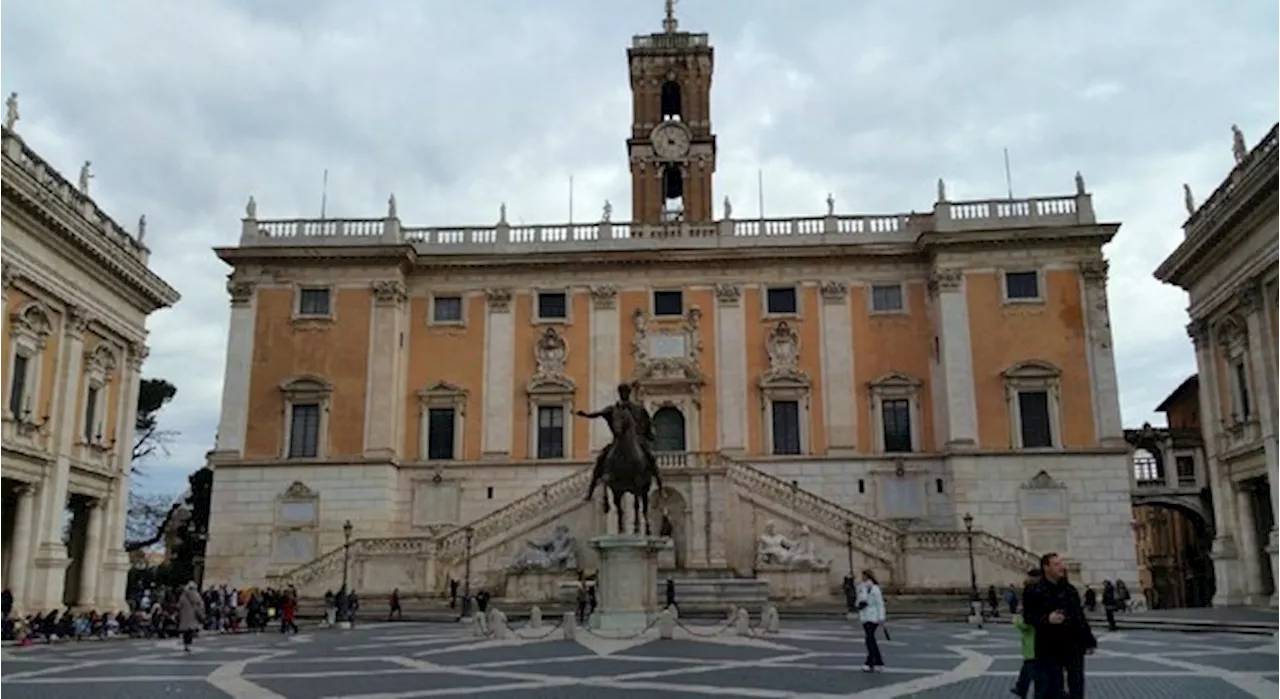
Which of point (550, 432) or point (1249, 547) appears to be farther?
point (550, 432)

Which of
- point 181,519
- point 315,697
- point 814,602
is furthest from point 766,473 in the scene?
point 181,519

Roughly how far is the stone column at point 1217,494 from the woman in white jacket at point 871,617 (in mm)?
23072

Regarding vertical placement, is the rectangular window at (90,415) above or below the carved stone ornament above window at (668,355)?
below

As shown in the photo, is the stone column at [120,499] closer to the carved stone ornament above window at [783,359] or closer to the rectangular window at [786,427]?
the carved stone ornament above window at [783,359]

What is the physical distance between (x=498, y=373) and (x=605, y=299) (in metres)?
4.93

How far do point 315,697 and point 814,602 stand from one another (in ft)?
→ 74.2

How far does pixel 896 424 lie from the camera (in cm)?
3822

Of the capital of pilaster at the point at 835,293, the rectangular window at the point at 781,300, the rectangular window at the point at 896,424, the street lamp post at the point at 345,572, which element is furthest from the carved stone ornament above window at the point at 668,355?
the street lamp post at the point at 345,572

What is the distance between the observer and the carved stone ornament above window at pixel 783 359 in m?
38.4

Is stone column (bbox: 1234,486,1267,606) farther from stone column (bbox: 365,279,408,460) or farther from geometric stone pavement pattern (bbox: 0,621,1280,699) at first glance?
stone column (bbox: 365,279,408,460)

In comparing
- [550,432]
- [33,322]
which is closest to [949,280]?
[550,432]

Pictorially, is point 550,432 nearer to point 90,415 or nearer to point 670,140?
point 90,415

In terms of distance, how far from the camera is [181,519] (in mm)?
57969

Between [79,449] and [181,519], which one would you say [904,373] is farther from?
[181,519]
